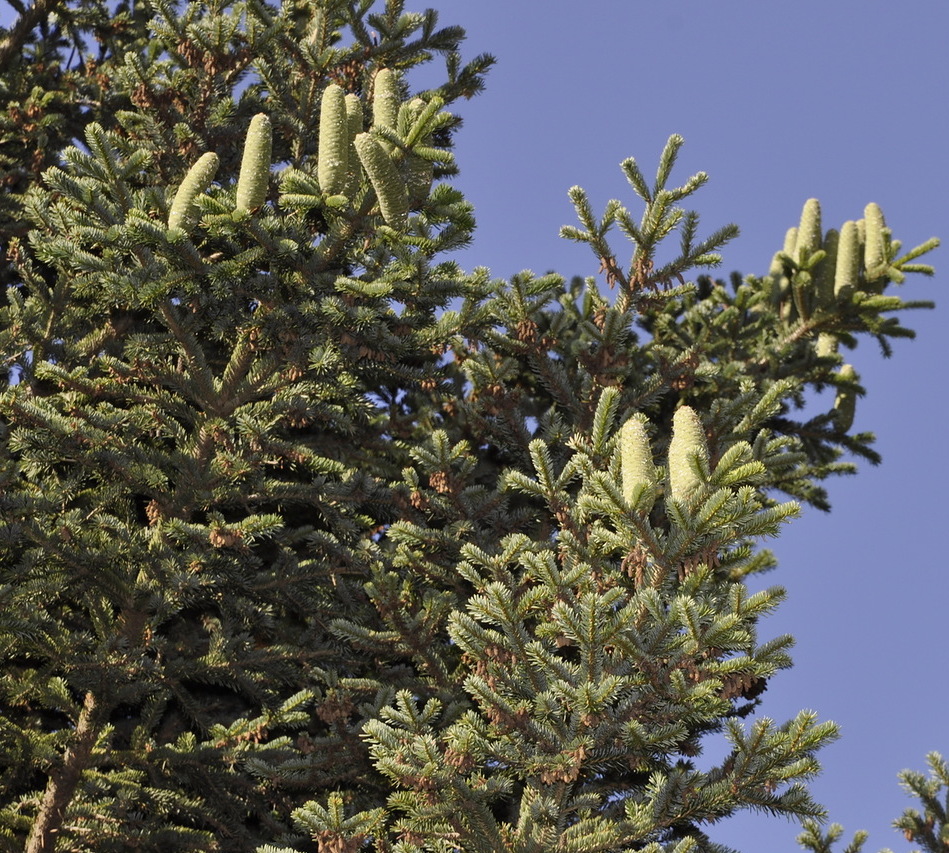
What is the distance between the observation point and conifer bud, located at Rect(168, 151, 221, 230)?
6.89 meters

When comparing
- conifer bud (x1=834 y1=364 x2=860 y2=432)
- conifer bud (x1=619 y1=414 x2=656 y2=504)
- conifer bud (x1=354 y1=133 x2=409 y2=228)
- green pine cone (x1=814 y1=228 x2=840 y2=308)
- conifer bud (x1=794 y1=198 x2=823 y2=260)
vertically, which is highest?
conifer bud (x1=794 y1=198 x2=823 y2=260)

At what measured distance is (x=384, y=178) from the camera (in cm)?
629

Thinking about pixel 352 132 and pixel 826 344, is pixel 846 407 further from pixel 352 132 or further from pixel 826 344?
pixel 352 132

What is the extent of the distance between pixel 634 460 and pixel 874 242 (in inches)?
272

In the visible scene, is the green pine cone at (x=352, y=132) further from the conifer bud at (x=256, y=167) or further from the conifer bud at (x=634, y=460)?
the conifer bud at (x=634, y=460)

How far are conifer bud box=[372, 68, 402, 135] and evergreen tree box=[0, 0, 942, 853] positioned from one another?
3 cm

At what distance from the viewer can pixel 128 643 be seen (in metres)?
6.63

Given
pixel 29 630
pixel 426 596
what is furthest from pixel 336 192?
pixel 29 630

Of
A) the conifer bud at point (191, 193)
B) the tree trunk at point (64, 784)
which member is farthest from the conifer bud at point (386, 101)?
the tree trunk at point (64, 784)

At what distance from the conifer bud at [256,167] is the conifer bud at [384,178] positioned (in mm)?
741

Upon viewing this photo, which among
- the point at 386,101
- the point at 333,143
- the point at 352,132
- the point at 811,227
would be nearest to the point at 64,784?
the point at 333,143

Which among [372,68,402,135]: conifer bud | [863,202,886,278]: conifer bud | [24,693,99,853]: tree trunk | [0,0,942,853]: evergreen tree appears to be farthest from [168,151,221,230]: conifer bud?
[863,202,886,278]: conifer bud

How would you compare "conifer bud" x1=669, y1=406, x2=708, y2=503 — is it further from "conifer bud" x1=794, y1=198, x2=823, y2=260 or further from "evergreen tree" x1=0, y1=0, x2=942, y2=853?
"conifer bud" x1=794, y1=198, x2=823, y2=260

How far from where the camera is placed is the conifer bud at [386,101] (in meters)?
6.86
